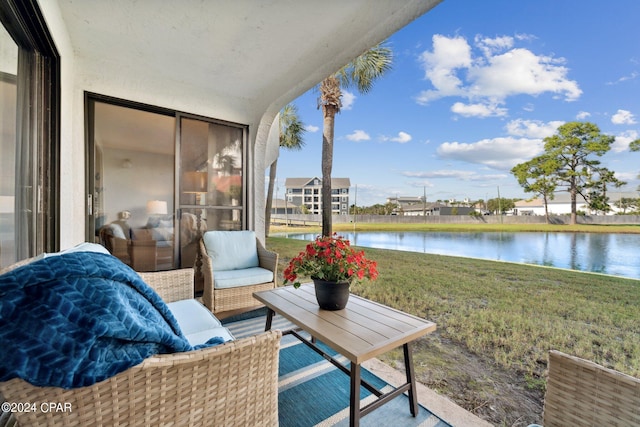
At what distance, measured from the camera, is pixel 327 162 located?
22.7 ft

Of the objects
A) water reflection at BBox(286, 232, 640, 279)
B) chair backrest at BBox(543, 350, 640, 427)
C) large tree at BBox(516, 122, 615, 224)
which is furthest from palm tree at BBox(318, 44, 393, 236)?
chair backrest at BBox(543, 350, 640, 427)

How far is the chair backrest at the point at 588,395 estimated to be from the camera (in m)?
0.80

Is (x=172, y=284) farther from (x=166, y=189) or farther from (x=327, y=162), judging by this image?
(x=327, y=162)

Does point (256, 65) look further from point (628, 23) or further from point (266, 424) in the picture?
point (628, 23)

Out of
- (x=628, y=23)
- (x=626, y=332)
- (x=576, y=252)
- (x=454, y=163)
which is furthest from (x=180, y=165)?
(x=454, y=163)

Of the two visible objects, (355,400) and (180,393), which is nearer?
(180,393)

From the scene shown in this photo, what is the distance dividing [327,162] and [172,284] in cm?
532

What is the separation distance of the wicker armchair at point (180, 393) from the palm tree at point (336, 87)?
18.9 feet

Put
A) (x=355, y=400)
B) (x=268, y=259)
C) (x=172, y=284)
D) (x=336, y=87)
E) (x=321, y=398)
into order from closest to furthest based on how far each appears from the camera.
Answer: (x=355, y=400) < (x=321, y=398) < (x=172, y=284) < (x=268, y=259) < (x=336, y=87)

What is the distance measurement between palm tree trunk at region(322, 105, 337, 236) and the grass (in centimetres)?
246

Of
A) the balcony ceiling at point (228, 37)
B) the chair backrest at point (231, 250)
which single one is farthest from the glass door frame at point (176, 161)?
the chair backrest at point (231, 250)

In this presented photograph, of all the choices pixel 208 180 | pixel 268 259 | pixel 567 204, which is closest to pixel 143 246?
pixel 208 180

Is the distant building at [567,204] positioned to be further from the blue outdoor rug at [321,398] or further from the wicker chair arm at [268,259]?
the wicker chair arm at [268,259]

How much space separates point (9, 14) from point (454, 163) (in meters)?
11.4
